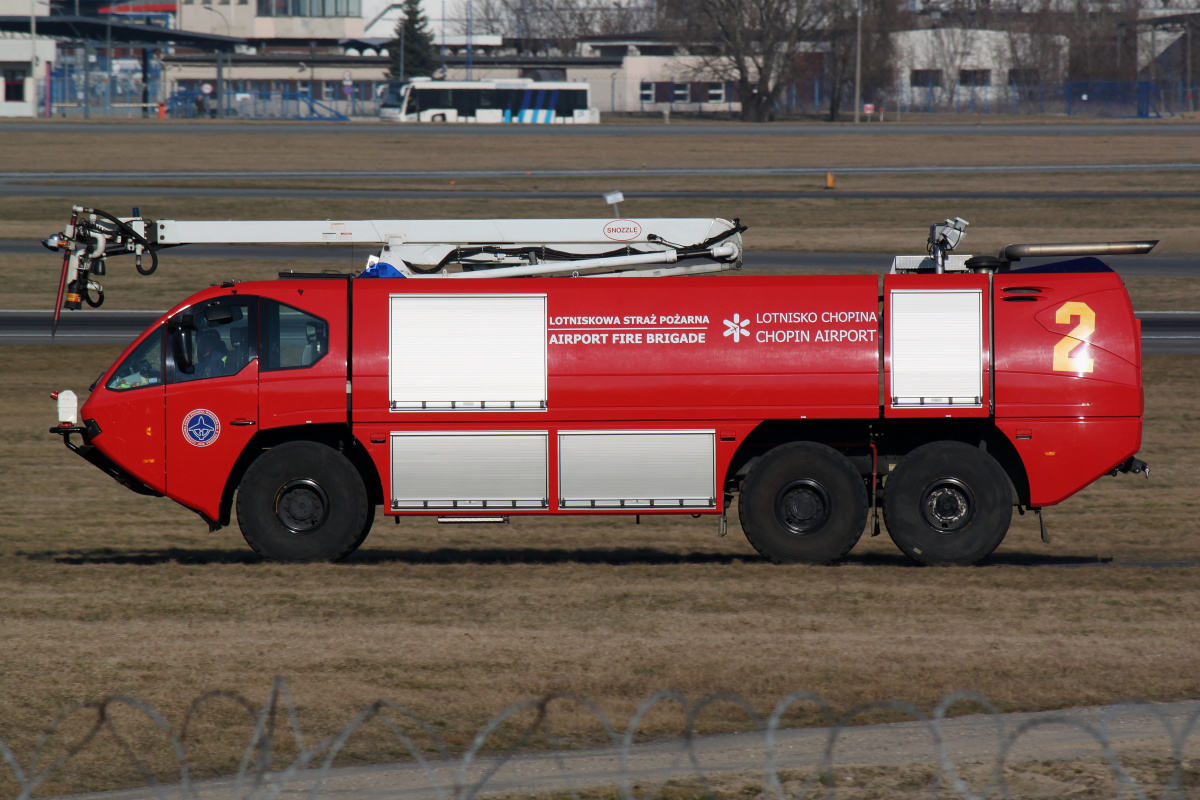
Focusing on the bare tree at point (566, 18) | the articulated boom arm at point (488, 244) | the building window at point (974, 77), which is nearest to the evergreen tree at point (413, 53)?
the bare tree at point (566, 18)

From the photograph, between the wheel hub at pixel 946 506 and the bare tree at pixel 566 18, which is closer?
the wheel hub at pixel 946 506

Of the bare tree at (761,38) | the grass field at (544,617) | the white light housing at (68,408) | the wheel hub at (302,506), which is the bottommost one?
the grass field at (544,617)

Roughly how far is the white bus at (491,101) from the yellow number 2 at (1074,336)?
72337 mm

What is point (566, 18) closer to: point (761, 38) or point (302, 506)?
point (761, 38)

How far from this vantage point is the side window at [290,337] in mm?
11938

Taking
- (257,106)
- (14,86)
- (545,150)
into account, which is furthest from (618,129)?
(14,86)

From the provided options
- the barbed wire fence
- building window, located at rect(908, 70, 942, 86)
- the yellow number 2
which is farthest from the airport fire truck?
building window, located at rect(908, 70, 942, 86)

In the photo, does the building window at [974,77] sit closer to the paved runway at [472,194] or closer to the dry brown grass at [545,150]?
the dry brown grass at [545,150]

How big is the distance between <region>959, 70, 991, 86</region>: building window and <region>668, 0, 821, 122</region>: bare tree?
2320 cm

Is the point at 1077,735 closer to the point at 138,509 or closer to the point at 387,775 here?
the point at 387,775

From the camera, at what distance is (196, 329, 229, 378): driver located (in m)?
12.1

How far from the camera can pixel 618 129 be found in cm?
7394

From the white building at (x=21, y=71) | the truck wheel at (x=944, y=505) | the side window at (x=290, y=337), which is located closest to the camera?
the truck wheel at (x=944, y=505)

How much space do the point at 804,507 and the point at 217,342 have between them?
551 centimetres
